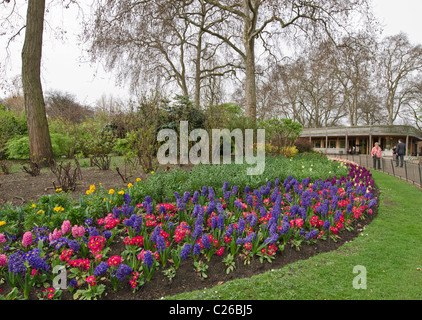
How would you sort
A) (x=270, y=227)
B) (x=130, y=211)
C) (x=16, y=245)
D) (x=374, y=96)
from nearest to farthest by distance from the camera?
(x=16, y=245) → (x=270, y=227) → (x=130, y=211) → (x=374, y=96)

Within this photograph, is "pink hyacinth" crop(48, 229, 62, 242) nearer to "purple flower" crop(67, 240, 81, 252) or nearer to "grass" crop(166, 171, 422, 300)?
"purple flower" crop(67, 240, 81, 252)

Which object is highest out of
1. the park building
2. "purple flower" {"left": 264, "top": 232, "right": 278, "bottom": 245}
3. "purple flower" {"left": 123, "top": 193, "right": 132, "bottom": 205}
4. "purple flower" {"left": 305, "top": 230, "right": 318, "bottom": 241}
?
the park building

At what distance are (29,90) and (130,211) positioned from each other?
6.98m

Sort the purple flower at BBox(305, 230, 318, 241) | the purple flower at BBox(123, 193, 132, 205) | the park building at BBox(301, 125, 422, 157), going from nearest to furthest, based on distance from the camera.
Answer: the purple flower at BBox(305, 230, 318, 241), the purple flower at BBox(123, 193, 132, 205), the park building at BBox(301, 125, 422, 157)

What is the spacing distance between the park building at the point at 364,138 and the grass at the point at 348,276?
1128 inches

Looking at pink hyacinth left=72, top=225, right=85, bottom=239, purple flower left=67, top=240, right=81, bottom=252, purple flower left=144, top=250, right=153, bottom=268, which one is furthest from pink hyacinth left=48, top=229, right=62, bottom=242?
purple flower left=144, top=250, right=153, bottom=268

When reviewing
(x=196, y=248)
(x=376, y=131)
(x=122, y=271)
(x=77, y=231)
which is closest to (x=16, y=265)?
(x=77, y=231)

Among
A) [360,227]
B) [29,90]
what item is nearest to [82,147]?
[29,90]

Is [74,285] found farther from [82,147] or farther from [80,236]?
[82,147]

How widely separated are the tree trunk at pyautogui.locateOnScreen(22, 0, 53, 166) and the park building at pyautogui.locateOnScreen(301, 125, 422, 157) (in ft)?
95.2

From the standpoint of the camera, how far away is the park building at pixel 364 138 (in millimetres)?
30078

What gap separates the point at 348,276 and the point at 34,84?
31.6 ft

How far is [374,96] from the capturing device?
1469 inches

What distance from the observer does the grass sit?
7.39ft
